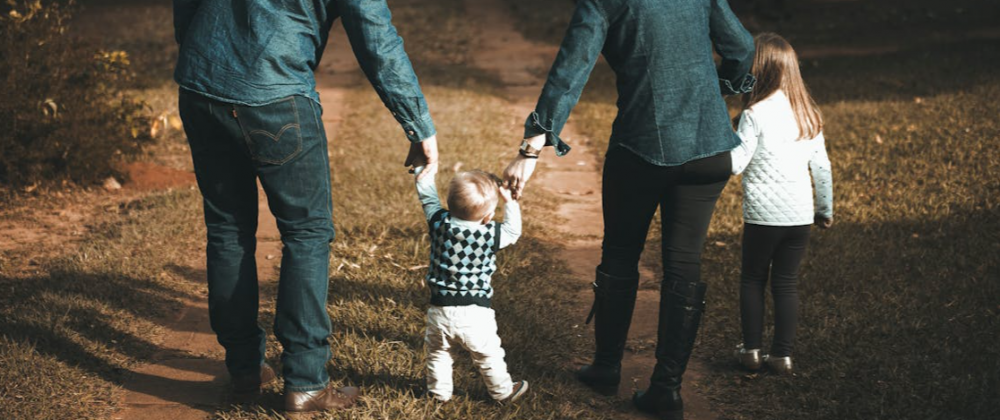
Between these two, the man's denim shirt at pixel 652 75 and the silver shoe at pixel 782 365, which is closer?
the man's denim shirt at pixel 652 75

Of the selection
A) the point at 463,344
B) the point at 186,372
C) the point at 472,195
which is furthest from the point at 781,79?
the point at 186,372

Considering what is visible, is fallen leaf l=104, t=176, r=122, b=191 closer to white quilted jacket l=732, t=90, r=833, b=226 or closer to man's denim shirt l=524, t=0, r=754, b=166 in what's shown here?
man's denim shirt l=524, t=0, r=754, b=166

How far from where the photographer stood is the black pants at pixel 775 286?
11.6 feet

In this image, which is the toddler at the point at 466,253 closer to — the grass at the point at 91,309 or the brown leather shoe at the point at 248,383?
the brown leather shoe at the point at 248,383

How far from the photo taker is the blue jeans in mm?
2705

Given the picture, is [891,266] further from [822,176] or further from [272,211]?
[272,211]

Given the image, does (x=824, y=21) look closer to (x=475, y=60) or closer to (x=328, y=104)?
(x=475, y=60)

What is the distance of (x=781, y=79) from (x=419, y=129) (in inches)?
58.2

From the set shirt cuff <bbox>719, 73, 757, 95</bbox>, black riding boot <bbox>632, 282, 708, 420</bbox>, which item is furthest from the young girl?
black riding boot <bbox>632, 282, 708, 420</bbox>

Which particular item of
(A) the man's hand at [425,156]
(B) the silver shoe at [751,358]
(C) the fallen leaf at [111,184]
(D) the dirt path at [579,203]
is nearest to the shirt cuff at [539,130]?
(A) the man's hand at [425,156]

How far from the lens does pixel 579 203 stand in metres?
5.95

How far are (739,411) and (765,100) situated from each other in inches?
46.8

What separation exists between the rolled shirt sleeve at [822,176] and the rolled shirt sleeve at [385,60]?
1.61m

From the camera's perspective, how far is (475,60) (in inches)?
464
